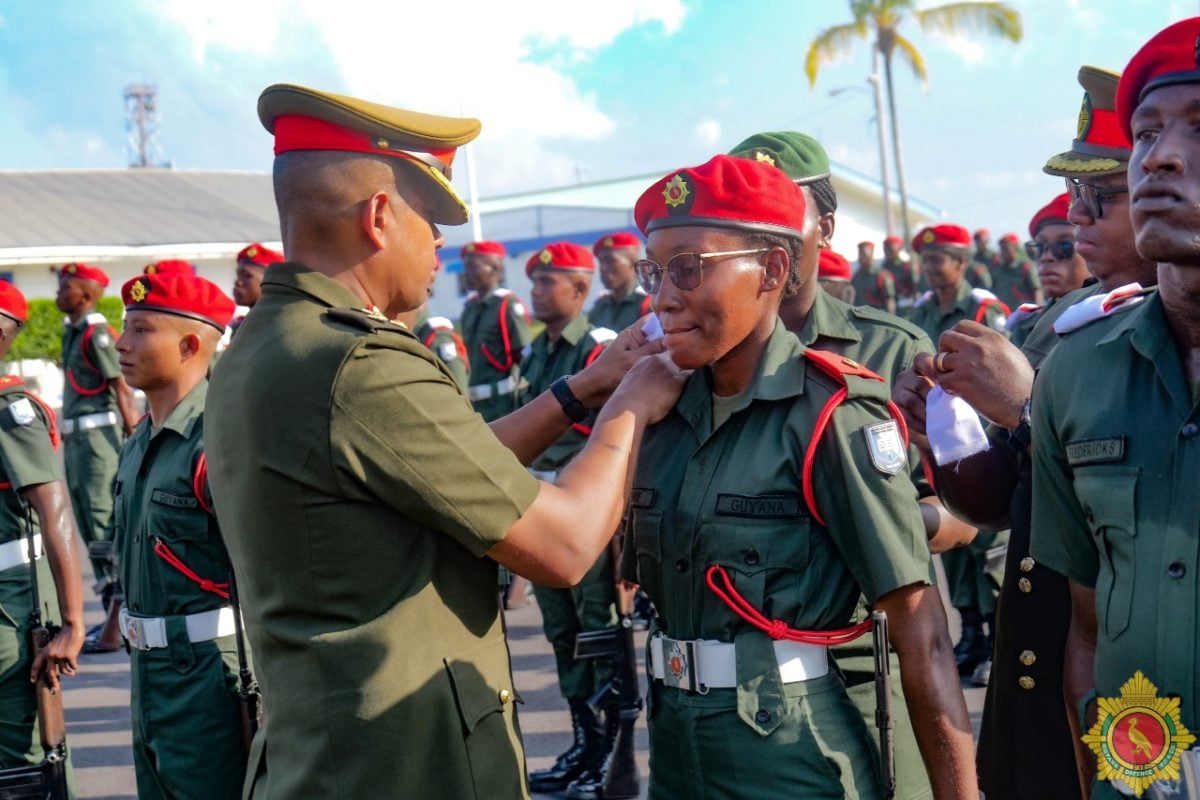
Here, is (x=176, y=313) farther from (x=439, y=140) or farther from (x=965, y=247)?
(x=965, y=247)

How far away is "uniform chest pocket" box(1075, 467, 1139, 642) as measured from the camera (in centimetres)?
207

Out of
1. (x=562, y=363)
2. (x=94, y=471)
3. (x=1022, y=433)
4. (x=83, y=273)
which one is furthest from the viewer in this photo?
(x=83, y=273)

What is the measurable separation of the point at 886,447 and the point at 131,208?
39.4 m

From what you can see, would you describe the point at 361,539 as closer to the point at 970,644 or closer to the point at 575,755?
the point at 575,755

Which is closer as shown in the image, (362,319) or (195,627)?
(362,319)

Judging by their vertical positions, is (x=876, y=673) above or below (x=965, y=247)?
below

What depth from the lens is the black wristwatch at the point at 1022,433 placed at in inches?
102

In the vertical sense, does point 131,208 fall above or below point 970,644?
above

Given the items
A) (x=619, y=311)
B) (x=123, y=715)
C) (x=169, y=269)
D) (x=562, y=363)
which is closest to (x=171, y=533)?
(x=169, y=269)

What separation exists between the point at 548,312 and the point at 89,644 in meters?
3.83

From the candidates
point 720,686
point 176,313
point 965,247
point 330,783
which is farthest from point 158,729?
point 965,247

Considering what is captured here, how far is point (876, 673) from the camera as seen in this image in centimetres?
242

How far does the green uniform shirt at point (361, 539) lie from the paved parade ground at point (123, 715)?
3.47 m

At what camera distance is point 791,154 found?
3.70 m
